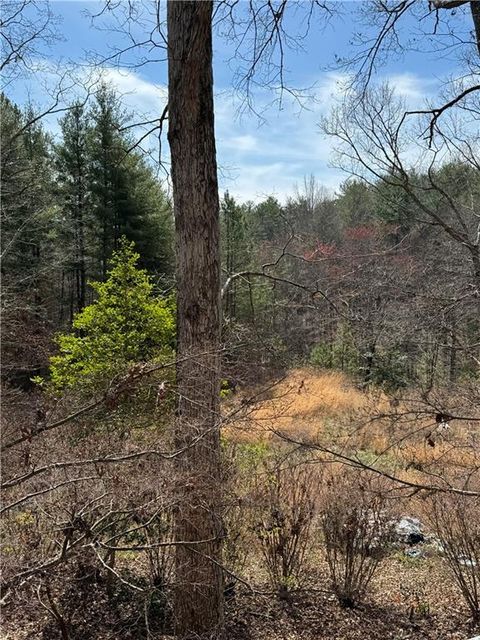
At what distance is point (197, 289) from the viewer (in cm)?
374

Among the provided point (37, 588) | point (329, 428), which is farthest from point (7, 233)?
point (37, 588)

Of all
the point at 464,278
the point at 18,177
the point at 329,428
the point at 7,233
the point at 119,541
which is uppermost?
the point at 18,177

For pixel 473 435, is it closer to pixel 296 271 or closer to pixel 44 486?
pixel 44 486

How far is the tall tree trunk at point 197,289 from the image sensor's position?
3535 mm

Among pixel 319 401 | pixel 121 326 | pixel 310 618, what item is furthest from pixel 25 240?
pixel 310 618

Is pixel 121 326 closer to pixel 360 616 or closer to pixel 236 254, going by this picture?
pixel 360 616

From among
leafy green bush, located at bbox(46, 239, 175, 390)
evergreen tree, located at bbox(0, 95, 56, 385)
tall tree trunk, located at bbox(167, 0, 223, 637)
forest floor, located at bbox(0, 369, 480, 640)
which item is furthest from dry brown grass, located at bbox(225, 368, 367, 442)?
evergreen tree, located at bbox(0, 95, 56, 385)

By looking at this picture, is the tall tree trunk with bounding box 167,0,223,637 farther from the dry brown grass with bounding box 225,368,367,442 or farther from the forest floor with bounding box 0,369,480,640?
the dry brown grass with bounding box 225,368,367,442

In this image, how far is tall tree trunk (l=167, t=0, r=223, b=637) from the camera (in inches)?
139

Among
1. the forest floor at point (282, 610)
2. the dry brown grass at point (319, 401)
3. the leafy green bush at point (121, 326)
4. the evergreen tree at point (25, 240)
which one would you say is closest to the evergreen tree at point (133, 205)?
the evergreen tree at point (25, 240)

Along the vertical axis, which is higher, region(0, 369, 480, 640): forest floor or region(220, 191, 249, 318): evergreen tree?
region(220, 191, 249, 318): evergreen tree

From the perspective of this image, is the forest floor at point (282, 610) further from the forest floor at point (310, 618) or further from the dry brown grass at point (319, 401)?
the dry brown grass at point (319, 401)

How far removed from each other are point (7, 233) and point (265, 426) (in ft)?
38.7

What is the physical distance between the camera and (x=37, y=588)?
2.99 m
